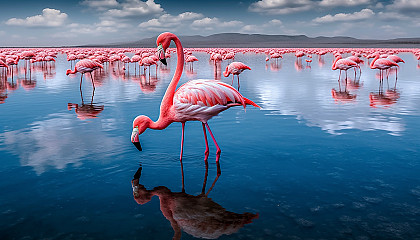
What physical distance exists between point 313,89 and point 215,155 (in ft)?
33.6

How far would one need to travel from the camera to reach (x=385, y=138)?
728 centimetres

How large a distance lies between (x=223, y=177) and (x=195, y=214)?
126cm

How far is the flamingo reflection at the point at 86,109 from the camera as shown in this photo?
1002cm

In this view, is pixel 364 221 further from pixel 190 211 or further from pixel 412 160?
pixel 412 160

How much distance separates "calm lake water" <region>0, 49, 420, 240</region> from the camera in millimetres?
3807

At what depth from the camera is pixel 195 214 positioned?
4.09 meters

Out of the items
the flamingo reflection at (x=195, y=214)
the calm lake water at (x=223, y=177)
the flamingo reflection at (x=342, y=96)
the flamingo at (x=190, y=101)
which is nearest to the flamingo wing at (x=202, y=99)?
the flamingo at (x=190, y=101)

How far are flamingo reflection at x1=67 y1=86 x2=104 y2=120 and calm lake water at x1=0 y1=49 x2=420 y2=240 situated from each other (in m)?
0.16

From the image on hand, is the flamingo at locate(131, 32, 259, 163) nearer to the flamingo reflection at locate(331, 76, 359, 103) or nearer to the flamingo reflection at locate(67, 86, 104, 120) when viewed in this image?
the flamingo reflection at locate(67, 86, 104, 120)

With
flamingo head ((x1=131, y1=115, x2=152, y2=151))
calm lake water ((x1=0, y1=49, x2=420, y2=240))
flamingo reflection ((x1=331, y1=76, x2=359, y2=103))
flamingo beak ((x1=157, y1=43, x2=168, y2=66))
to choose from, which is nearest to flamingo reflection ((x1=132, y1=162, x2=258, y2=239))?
calm lake water ((x1=0, y1=49, x2=420, y2=240))

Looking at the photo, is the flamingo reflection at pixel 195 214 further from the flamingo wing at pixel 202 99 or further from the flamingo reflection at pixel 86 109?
the flamingo reflection at pixel 86 109

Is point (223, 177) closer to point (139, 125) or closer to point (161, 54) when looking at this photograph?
point (139, 125)

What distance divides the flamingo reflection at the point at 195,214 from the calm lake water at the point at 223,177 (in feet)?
0.05

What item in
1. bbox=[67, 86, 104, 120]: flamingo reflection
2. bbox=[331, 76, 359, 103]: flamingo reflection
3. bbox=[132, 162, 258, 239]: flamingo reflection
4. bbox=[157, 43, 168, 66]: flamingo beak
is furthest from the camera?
bbox=[331, 76, 359, 103]: flamingo reflection
